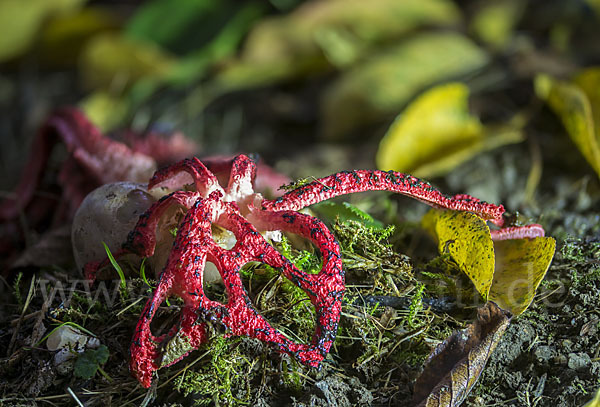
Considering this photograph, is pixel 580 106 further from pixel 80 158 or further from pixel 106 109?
pixel 106 109

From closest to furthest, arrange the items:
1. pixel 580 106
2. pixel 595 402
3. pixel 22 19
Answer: pixel 595 402
pixel 580 106
pixel 22 19

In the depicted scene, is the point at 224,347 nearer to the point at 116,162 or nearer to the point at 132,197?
the point at 132,197

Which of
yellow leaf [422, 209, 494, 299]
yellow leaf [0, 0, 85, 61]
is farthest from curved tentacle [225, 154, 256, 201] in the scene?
yellow leaf [0, 0, 85, 61]

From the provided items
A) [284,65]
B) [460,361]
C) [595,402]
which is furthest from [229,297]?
[284,65]

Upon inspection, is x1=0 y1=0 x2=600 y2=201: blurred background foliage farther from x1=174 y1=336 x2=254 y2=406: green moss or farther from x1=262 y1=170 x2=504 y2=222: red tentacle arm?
x1=174 y1=336 x2=254 y2=406: green moss

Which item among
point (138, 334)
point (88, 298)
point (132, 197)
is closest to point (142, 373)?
point (138, 334)

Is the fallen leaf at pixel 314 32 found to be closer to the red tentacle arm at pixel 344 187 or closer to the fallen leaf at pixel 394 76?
the fallen leaf at pixel 394 76
